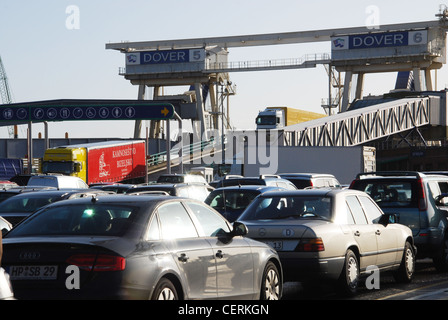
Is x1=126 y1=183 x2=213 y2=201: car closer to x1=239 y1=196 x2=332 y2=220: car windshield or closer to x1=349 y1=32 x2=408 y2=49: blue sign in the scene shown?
x1=239 y1=196 x2=332 y2=220: car windshield

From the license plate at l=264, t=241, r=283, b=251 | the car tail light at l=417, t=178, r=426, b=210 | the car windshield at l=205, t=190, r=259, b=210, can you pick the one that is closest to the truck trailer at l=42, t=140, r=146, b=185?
the car windshield at l=205, t=190, r=259, b=210

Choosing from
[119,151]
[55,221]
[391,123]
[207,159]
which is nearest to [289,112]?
[207,159]

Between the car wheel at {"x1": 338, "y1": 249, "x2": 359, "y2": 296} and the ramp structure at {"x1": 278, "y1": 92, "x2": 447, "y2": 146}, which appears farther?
the ramp structure at {"x1": 278, "y1": 92, "x2": 447, "y2": 146}

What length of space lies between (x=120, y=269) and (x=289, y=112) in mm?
84385

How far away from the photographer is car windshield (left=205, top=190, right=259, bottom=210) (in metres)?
17.4

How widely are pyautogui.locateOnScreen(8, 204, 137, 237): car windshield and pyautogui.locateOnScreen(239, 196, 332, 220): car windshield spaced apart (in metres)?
4.46

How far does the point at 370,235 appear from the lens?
12.6m

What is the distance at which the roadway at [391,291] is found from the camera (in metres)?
11.5

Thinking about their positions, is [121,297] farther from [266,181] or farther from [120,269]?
[266,181]

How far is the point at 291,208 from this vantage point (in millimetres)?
12258

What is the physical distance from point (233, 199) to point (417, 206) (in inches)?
153

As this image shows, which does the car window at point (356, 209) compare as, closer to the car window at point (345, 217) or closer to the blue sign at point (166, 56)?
the car window at point (345, 217)

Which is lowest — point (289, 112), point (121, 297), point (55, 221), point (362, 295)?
point (362, 295)

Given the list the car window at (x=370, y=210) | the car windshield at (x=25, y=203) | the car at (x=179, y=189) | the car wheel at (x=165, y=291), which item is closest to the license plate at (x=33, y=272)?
the car wheel at (x=165, y=291)
